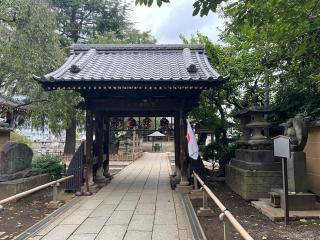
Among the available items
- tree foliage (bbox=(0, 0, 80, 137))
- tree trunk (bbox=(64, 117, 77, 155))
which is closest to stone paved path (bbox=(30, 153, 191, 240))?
tree foliage (bbox=(0, 0, 80, 137))

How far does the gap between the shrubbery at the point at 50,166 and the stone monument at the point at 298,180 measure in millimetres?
8810

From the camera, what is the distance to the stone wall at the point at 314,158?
30.9 ft

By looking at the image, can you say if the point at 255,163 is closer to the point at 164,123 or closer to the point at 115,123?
the point at 164,123

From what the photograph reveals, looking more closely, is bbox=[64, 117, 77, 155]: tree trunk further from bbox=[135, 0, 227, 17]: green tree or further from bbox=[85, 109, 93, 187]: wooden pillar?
bbox=[135, 0, 227, 17]: green tree

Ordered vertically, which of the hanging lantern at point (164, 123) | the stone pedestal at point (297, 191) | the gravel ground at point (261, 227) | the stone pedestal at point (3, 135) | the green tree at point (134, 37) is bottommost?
the gravel ground at point (261, 227)

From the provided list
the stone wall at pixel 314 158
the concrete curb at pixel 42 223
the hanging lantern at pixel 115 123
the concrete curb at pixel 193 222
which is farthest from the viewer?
the hanging lantern at pixel 115 123

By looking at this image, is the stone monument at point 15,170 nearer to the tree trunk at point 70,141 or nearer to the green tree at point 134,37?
the tree trunk at point 70,141

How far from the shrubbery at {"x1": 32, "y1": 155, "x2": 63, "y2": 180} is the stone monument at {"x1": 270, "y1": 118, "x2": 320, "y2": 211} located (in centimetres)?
881

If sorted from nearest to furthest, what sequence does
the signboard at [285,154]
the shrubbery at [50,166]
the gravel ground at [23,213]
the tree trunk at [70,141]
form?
1. the gravel ground at [23,213]
2. the signboard at [285,154]
3. the shrubbery at [50,166]
4. the tree trunk at [70,141]

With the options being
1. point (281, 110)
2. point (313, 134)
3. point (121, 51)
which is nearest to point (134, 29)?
point (121, 51)

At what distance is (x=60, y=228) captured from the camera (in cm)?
650

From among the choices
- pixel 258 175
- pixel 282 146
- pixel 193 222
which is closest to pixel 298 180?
pixel 282 146

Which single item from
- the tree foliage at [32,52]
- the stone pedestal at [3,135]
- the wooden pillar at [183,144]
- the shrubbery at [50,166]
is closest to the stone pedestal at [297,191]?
the wooden pillar at [183,144]

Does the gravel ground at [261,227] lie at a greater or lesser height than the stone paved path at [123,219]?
lesser
